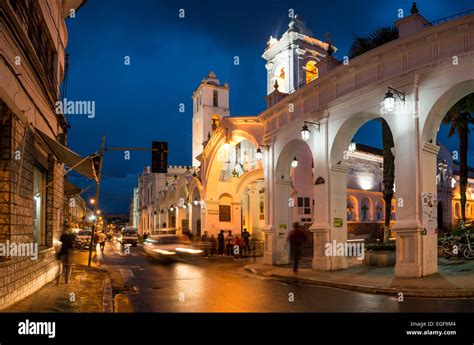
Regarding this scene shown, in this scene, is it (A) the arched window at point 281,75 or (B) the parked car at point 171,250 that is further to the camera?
(A) the arched window at point 281,75

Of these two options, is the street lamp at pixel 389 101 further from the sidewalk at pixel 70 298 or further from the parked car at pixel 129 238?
the parked car at pixel 129 238

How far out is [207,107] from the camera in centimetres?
5428

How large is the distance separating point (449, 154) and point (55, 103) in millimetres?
37389

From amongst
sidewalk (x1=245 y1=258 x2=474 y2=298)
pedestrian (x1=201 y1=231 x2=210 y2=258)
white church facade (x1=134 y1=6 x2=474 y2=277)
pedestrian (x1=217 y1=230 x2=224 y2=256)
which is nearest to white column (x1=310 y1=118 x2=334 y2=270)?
white church facade (x1=134 y1=6 x2=474 y2=277)

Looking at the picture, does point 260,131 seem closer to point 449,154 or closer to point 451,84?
point 451,84

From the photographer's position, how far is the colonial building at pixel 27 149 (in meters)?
8.66

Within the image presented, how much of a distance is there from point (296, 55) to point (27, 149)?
3108 cm

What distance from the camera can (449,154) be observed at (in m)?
42.8

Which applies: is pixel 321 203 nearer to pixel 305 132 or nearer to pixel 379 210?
pixel 305 132

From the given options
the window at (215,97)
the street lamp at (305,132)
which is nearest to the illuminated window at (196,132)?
the window at (215,97)

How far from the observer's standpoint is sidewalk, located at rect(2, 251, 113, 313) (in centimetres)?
910

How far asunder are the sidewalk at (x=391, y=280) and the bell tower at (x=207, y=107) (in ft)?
121
